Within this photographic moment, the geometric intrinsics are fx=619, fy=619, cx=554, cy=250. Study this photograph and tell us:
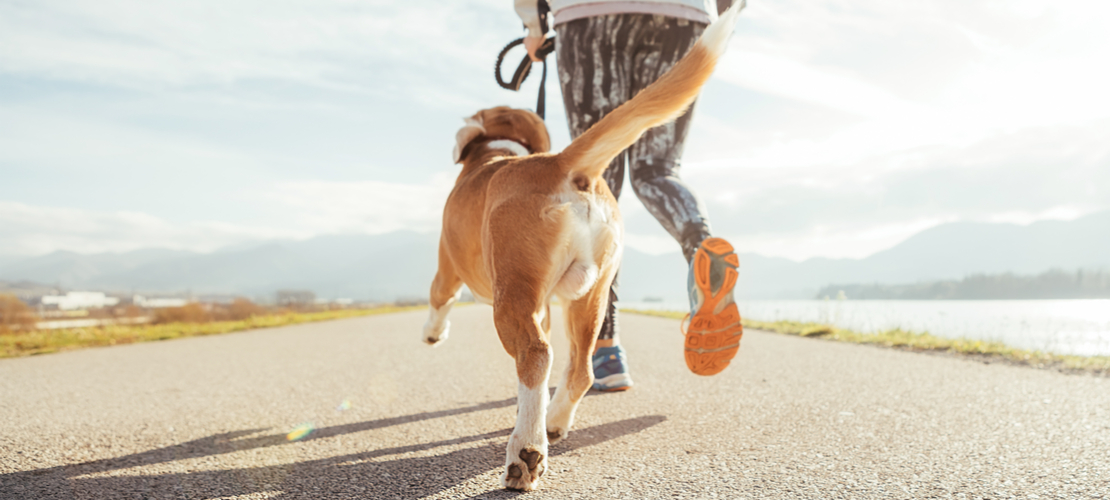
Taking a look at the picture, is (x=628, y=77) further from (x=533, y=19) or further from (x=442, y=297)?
(x=442, y=297)

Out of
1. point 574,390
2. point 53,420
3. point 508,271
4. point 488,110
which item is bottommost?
point 53,420

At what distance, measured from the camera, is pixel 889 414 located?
274cm

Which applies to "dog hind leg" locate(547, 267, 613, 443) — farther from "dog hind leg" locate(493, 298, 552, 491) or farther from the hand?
the hand

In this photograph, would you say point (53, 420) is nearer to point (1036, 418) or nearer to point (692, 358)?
point (692, 358)

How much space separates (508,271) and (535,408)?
45cm

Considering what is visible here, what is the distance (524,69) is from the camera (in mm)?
3637

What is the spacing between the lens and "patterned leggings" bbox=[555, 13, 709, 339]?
9.63 ft

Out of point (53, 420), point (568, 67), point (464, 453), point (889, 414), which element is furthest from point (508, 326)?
point (53, 420)

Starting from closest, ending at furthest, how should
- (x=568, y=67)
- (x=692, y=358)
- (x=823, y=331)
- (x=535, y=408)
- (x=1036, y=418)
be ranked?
(x=535, y=408), (x=692, y=358), (x=1036, y=418), (x=568, y=67), (x=823, y=331)

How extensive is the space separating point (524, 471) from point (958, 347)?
488 centimetres

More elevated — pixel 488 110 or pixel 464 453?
pixel 488 110

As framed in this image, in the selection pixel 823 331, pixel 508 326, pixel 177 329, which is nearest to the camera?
pixel 508 326

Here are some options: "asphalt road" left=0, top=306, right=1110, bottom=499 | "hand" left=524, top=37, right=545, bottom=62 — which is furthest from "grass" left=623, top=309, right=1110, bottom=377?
"hand" left=524, top=37, right=545, bottom=62

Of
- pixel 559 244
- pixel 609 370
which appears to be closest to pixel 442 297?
pixel 609 370
